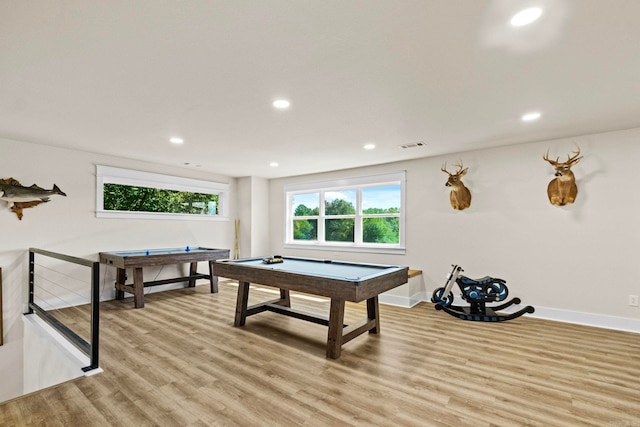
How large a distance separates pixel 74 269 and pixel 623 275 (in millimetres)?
7299

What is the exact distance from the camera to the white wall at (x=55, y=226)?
4066 millimetres

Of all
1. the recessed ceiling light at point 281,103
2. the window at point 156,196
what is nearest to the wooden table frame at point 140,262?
the window at point 156,196

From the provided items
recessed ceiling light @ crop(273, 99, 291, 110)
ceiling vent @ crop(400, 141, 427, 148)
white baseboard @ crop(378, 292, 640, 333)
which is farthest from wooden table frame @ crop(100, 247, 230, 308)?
white baseboard @ crop(378, 292, 640, 333)

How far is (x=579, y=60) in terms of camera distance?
6.91 ft

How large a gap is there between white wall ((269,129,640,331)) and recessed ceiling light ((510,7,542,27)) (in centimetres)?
301

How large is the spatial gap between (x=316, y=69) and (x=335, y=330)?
2247 mm

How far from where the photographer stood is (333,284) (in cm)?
277

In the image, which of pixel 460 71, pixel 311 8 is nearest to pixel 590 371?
pixel 460 71

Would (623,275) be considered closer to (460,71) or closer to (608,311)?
(608,311)

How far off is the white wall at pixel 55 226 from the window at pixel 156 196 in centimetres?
12

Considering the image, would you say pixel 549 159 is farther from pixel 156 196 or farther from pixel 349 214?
pixel 156 196

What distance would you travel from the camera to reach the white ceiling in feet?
5.43

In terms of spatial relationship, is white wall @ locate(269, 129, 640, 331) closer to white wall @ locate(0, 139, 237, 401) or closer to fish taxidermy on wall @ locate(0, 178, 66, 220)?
white wall @ locate(0, 139, 237, 401)

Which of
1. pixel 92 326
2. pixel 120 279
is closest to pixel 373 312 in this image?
pixel 92 326
